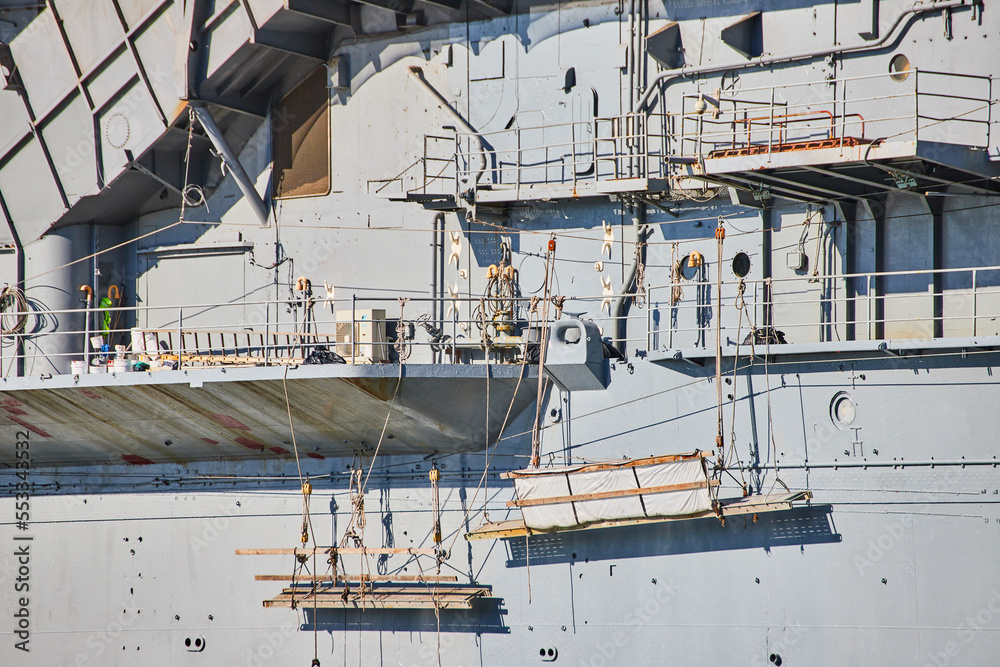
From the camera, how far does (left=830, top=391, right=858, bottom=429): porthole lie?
13.4m

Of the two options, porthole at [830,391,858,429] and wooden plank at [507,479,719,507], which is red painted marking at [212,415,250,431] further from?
porthole at [830,391,858,429]

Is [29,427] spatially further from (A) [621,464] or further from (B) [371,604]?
(A) [621,464]

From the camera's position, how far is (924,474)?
1294 cm

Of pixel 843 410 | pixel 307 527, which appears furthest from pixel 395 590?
pixel 843 410

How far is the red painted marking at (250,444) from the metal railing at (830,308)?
5736mm

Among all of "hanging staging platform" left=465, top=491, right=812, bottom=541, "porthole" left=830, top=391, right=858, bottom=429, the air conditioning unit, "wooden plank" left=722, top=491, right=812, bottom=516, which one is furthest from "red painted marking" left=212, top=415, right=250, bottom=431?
"porthole" left=830, top=391, right=858, bottom=429

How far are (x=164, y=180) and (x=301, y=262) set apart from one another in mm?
2664

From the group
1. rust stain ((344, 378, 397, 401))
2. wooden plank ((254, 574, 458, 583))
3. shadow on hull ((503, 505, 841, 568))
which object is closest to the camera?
shadow on hull ((503, 505, 841, 568))

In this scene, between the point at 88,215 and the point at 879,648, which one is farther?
the point at 88,215

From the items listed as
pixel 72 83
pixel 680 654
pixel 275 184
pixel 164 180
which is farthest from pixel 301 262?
pixel 680 654

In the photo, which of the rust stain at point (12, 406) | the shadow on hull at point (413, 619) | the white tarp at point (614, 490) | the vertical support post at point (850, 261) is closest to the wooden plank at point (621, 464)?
the white tarp at point (614, 490)

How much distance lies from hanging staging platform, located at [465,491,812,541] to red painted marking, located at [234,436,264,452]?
3.51 metres

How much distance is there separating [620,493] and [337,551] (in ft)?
13.8

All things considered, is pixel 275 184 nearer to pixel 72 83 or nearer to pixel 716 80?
pixel 72 83
